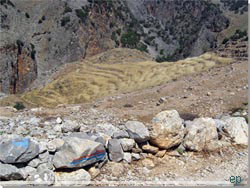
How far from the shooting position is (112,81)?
72.5 feet

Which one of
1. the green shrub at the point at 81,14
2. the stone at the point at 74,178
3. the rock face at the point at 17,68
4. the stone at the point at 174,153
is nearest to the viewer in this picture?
the stone at the point at 74,178

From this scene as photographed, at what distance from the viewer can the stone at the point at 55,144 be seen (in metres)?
4.62

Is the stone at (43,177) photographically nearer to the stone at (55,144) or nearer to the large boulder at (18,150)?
the large boulder at (18,150)

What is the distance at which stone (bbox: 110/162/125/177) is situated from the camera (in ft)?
15.6

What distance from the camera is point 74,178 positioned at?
14.3ft

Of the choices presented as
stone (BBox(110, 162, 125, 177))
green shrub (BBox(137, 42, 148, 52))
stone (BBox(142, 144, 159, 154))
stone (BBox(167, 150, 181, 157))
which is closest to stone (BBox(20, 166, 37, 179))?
stone (BBox(110, 162, 125, 177))

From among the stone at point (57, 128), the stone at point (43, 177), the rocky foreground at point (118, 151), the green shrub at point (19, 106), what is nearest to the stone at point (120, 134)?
the rocky foreground at point (118, 151)

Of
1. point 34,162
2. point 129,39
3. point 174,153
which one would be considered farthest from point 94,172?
point 129,39

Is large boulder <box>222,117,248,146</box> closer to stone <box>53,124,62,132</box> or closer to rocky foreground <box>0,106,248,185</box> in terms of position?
rocky foreground <box>0,106,248,185</box>

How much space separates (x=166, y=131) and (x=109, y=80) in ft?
57.0

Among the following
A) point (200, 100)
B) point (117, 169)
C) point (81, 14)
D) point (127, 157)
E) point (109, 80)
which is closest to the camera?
point (117, 169)

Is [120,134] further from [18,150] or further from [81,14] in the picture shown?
[81,14]

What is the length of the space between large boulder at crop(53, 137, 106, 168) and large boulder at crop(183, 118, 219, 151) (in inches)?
86.8

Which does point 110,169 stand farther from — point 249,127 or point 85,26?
point 85,26
